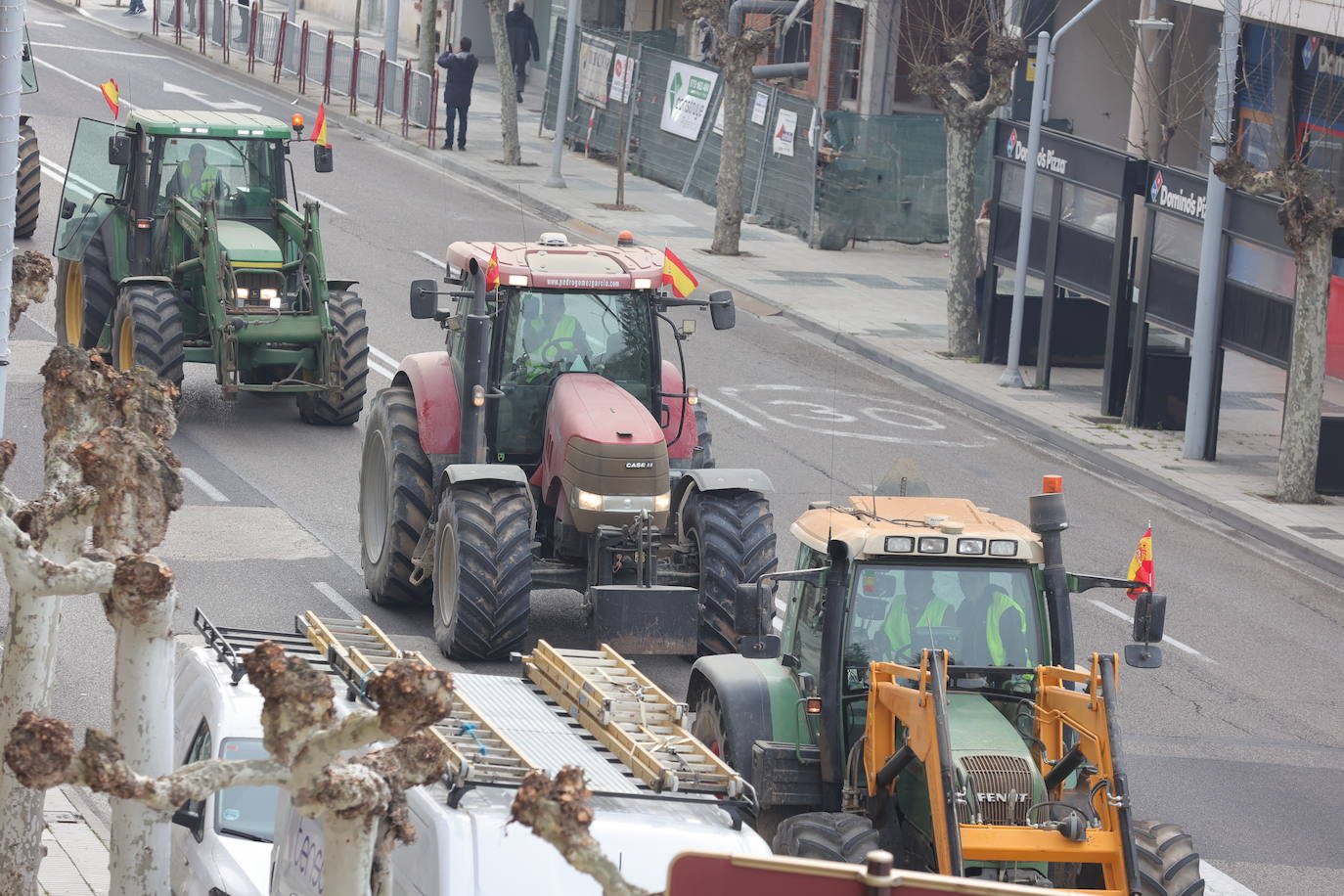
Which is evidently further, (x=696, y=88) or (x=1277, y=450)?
(x=696, y=88)

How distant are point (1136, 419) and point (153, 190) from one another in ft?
35.7

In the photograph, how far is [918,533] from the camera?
957 centimetres

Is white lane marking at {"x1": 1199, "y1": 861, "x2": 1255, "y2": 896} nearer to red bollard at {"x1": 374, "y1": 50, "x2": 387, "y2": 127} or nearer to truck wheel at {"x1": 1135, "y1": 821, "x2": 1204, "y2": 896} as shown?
truck wheel at {"x1": 1135, "y1": 821, "x2": 1204, "y2": 896}

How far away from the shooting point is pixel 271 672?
5844 mm

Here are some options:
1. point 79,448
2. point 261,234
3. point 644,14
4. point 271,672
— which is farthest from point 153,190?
point 644,14

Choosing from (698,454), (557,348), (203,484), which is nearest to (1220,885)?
(698,454)

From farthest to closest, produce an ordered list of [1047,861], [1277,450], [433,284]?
1. [1277,450]
2. [433,284]
3. [1047,861]

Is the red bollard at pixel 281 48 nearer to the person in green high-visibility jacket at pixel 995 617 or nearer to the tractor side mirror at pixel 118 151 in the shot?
the tractor side mirror at pixel 118 151

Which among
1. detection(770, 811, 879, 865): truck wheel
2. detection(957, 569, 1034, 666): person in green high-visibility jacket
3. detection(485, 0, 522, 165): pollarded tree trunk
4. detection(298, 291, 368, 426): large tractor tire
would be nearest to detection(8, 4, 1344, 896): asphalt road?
detection(298, 291, 368, 426): large tractor tire

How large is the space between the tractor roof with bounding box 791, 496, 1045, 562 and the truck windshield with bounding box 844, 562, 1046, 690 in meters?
0.09

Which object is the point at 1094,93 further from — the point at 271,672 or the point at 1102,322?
the point at 271,672

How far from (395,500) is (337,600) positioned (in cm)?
114

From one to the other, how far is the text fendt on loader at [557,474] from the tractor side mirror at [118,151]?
5.95 m

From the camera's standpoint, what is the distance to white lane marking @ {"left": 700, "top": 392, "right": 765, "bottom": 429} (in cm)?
2169
